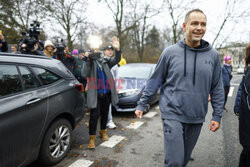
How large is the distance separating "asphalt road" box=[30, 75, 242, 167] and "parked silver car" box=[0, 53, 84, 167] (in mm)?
486

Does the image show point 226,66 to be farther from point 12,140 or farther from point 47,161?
point 12,140

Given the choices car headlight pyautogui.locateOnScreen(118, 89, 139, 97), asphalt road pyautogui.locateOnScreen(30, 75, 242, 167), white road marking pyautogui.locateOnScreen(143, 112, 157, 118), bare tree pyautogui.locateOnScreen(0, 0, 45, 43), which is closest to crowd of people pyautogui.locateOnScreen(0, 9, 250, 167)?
asphalt road pyautogui.locateOnScreen(30, 75, 242, 167)

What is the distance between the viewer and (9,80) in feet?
7.58

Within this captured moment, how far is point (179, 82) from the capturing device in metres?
1.96

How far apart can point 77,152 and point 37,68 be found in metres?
1.66

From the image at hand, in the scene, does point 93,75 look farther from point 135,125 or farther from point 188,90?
point 135,125

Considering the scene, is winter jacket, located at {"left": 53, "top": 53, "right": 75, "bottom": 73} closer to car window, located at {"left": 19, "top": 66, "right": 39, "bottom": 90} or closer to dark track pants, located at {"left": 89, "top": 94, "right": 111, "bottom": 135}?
dark track pants, located at {"left": 89, "top": 94, "right": 111, "bottom": 135}

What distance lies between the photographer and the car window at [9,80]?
7.29 feet

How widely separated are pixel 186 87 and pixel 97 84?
197 centimetres

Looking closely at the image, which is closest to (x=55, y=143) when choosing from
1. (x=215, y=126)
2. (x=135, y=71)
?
(x=215, y=126)

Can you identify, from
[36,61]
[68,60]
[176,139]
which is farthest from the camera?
[68,60]

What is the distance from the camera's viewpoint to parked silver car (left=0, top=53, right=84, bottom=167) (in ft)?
7.07

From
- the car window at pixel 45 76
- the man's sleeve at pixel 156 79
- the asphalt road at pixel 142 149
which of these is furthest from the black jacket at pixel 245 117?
the car window at pixel 45 76

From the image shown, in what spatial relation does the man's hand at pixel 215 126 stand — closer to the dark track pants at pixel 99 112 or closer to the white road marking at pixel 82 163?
the white road marking at pixel 82 163
